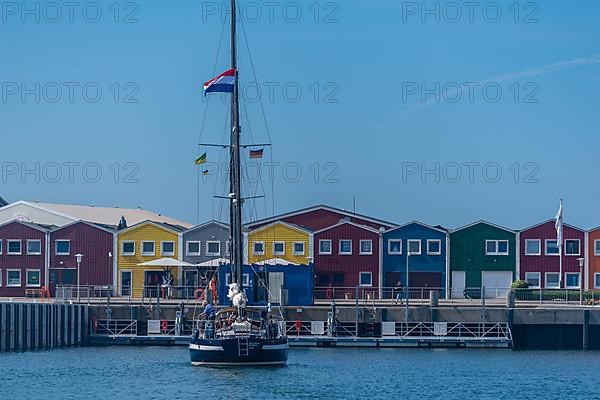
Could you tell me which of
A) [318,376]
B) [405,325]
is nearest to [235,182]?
[318,376]

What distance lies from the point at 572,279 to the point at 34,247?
38.0m

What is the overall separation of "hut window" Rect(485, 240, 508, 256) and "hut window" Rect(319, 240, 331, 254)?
11.0 metres

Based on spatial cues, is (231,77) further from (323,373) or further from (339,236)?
(339,236)

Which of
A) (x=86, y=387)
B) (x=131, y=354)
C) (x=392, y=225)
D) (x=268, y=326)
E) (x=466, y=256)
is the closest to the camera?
(x=86, y=387)

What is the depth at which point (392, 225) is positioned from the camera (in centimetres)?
10556

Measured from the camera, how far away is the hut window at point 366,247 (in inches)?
3821

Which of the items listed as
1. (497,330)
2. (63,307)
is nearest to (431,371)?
(497,330)

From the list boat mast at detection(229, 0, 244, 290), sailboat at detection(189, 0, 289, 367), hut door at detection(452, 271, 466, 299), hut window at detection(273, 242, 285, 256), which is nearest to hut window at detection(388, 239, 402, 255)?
hut door at detection(452, 271, 466, 299)

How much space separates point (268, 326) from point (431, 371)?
8115 mm

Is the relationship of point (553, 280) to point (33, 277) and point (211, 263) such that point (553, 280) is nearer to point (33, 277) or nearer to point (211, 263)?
point (211, 263)

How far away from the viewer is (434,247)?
319 ft

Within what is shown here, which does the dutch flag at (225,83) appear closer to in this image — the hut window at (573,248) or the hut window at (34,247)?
the hut window at (34,247)

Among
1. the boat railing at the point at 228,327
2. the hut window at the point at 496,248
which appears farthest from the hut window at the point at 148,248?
the boat railing at the point at 228,327

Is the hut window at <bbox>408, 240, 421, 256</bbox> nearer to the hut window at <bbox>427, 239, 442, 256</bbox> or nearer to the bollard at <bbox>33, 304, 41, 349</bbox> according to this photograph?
the hut window at <bbox>427, 239, 442, 256</bbox>
